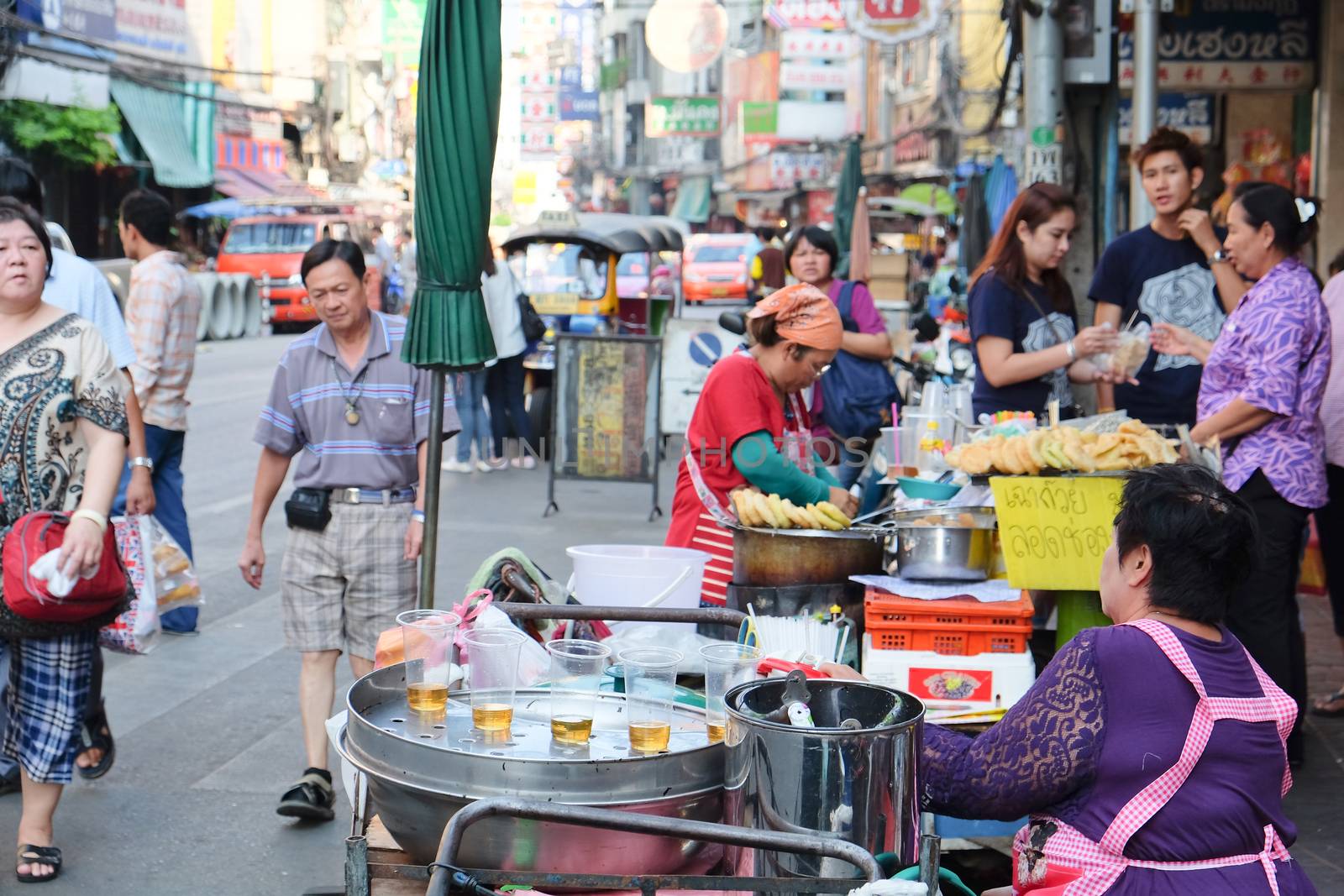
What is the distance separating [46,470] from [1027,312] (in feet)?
11.8

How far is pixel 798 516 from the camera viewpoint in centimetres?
444

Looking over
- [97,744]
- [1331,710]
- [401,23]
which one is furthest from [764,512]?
[401,23]

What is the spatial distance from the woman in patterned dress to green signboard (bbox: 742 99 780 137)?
37.7m

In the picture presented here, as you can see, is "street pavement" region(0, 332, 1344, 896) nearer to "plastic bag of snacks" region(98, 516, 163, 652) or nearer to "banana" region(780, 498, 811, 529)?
"plastic bag of snacks" region(98, 516, 163, 652)

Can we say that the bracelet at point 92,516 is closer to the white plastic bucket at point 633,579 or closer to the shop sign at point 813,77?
the white plastic bucket at point 633,579

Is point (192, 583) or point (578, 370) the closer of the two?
point (192, 583)

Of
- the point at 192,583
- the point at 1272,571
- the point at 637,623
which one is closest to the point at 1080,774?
the point at 637,623

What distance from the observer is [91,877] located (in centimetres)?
483

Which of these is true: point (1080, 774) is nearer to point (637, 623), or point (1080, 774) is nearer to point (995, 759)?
point (995, 759)

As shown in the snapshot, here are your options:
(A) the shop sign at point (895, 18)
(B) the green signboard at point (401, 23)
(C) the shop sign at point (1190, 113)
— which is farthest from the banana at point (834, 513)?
(B) the green signboard at point (401, 23)

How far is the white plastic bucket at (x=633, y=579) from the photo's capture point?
4332 mm

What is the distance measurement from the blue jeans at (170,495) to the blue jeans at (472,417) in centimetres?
459

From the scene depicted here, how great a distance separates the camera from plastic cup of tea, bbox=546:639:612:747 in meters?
2.96

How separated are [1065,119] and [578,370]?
448 cm
